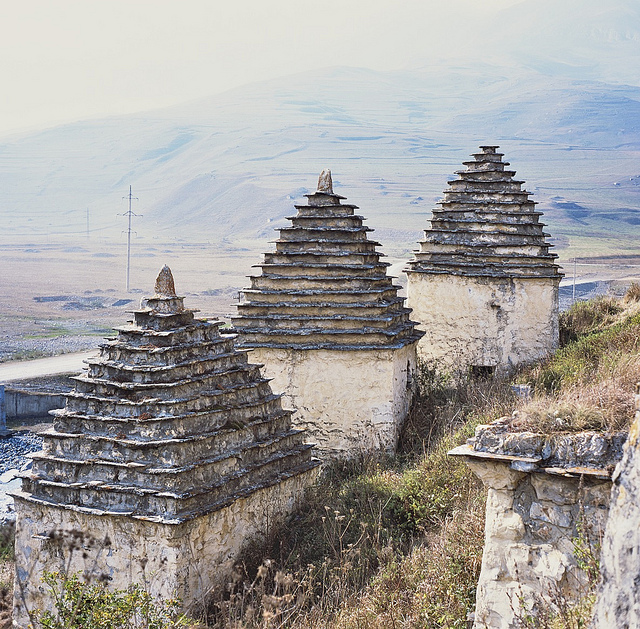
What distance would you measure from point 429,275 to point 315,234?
404cm

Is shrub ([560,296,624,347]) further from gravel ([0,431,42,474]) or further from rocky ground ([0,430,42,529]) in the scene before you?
gravel ([0,431,42,474])

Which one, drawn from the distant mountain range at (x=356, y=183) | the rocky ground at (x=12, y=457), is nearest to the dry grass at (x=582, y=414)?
the rocky ground at (x=12, y=457)

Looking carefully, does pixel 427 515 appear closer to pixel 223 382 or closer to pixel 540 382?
pixel 223 382

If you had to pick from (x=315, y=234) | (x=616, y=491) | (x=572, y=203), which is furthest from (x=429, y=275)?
(x=572, y=203)

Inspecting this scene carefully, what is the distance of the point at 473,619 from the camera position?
266 inches

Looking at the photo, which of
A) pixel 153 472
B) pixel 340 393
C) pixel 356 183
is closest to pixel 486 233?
pixel 340 393

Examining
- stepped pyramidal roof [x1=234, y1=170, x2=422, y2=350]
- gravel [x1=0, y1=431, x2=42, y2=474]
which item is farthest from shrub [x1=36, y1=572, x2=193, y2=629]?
gravel [x1=0, y1=431, x2=42, y2=474]

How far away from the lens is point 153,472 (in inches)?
323

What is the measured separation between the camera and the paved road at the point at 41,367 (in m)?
31.6

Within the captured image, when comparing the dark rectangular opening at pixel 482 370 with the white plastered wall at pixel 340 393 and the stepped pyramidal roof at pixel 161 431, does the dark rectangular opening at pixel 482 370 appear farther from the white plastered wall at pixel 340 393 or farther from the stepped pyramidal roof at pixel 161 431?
the stepped pyramidal roof at pixel 161 431

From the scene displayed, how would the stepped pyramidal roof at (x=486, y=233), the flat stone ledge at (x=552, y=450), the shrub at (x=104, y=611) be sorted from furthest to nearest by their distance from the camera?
the stepped pyramidal roof at (x=486, y=233)
the shrub at (x=104, y=611)
the flat stone ledge at (x=552, y=450)

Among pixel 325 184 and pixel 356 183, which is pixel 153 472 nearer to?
pixel 325 184

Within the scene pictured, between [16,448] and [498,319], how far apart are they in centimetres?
1245

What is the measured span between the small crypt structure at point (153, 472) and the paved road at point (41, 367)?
2244 cm
